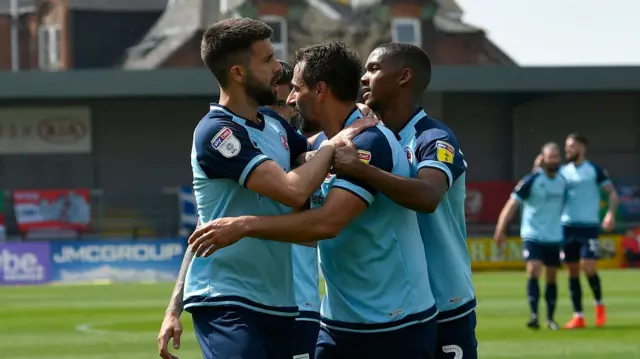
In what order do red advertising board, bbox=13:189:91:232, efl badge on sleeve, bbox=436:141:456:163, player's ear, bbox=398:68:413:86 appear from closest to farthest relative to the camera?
efl badge on sleeve, bbox=436:141:456:163 → player's ear, bbox=398:68:413:86 → red advertising board, bbox=13:189:91:232

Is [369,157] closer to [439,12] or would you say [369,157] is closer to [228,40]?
[228,40]

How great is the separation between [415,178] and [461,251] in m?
0.91

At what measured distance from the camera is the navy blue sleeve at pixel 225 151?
5414mm

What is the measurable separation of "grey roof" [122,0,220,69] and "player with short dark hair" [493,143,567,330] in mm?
30149

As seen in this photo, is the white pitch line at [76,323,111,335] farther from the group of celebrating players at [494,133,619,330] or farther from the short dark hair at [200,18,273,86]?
the short dark hair at [200,18,273,86]

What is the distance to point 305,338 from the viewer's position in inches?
276

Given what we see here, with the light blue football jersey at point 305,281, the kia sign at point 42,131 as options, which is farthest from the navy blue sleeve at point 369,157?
the kia sign at point 42,131

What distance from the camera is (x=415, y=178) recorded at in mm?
5715

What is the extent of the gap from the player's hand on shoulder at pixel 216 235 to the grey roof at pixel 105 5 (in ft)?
147

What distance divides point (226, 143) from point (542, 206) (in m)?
11.6

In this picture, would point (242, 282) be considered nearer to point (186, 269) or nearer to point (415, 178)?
point (186, 269)

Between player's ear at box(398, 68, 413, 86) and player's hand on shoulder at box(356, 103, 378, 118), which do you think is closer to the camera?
player's hand on shoulder at box(356, 103, 378, 118)

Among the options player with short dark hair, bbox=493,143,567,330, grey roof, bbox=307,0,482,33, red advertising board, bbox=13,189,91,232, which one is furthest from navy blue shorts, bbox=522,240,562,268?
grey roof, bbox=307,0,482,33

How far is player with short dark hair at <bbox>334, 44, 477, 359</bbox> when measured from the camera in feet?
18.2
